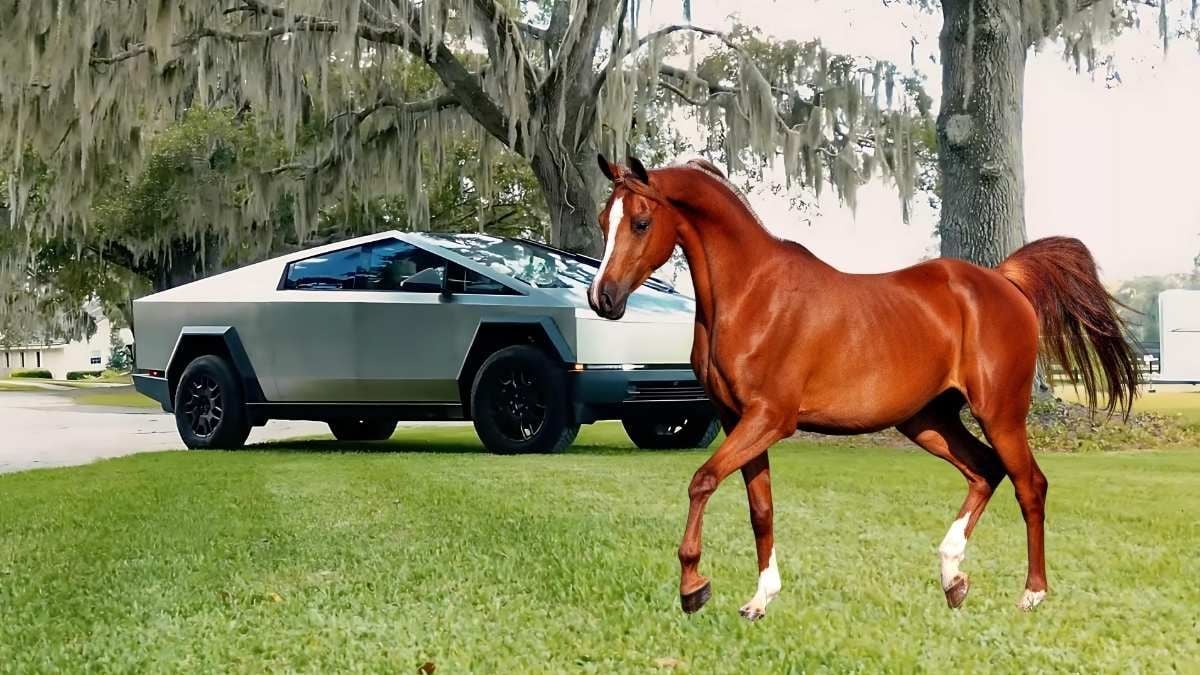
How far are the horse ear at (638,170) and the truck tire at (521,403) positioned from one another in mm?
6348

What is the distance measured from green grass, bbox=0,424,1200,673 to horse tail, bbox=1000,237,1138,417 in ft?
2.40

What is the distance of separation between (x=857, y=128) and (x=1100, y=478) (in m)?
8.90

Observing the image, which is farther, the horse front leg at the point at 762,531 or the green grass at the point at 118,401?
the green grass at the point at 118,401

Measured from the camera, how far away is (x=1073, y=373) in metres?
3.88

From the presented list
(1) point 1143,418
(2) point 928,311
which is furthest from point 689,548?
(1) point 1143,418

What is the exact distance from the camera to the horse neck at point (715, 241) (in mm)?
3242

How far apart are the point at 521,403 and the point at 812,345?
272 inches

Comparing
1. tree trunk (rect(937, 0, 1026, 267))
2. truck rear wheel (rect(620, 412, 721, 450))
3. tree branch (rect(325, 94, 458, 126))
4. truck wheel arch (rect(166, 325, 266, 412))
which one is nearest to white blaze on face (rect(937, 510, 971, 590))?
truck rear wheel (rect(620, 412, 721, 450))

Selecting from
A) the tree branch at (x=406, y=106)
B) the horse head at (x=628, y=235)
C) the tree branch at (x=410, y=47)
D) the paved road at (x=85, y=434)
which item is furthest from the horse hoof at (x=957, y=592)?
the tree branch at (x=406, y=106)

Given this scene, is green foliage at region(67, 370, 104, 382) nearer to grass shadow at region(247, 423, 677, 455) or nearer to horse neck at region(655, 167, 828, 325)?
grass shadow at region(247, 423, 677, 455)

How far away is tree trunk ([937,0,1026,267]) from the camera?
42.2 feet

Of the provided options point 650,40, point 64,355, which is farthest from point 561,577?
point 64,355

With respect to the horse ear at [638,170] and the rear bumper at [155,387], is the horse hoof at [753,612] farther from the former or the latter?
the rear bumper at [155,387]

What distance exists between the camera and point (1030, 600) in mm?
3557
